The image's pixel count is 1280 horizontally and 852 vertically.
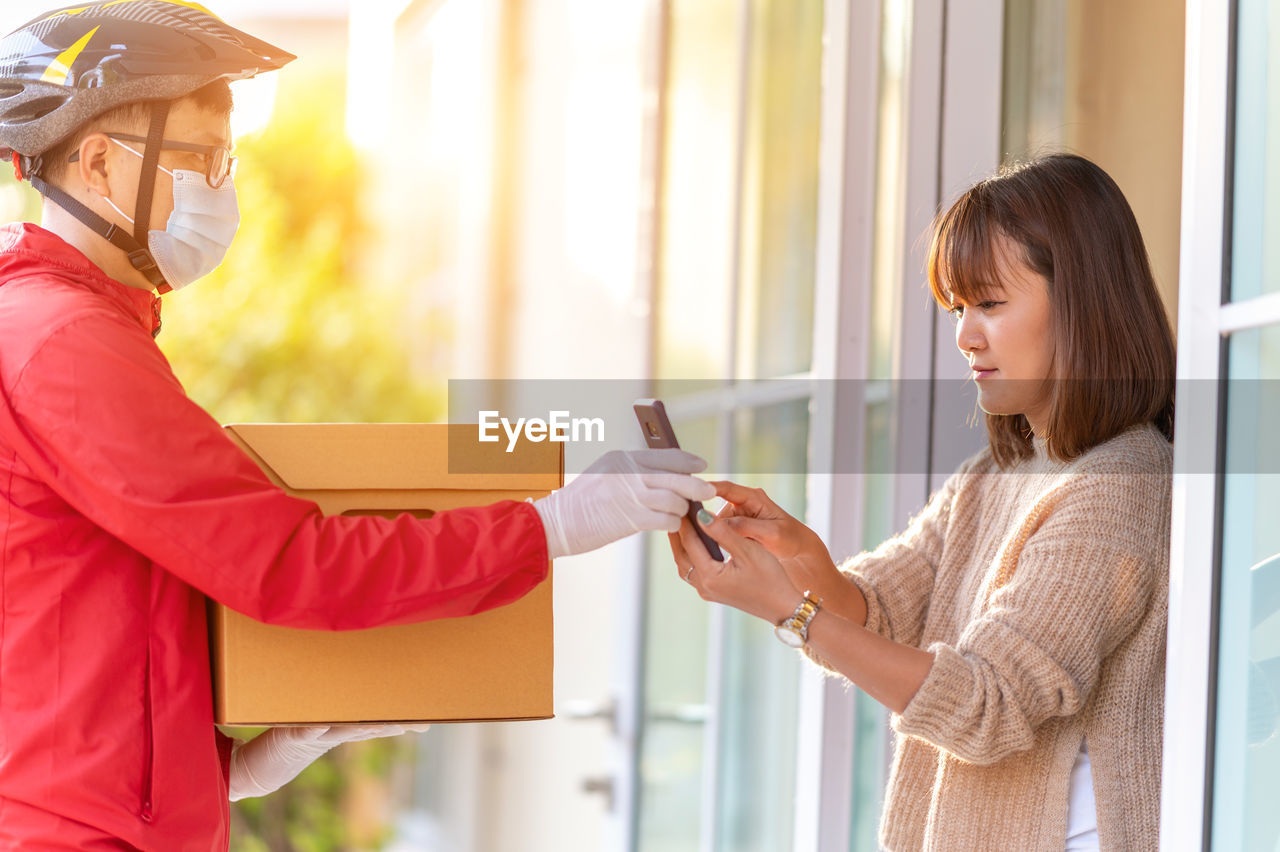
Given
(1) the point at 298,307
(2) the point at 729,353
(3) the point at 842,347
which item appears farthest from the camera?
(1) the point at 298,307

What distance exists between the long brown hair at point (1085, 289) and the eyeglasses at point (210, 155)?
2.49 feet

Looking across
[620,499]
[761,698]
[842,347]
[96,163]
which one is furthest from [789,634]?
[761,698]

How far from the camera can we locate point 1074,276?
123cm

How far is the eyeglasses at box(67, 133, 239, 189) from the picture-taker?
1195 millimetres

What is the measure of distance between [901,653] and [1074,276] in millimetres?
417

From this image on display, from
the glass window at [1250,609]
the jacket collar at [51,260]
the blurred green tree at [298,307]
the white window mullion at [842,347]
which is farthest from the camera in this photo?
the blurred green tree at [298,307]

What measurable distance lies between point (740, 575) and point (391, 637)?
34cm

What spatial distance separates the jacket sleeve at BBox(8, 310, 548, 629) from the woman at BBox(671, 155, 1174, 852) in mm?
296

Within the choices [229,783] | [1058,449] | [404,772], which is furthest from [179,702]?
[404,772]

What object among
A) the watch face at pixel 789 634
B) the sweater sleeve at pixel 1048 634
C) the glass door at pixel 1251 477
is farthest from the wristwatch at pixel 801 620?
the glass door at pixel 1251 477

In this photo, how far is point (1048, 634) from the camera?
3.61ft

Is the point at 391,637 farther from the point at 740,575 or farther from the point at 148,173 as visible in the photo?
the point at 148,173

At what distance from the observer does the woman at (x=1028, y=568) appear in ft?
3.64

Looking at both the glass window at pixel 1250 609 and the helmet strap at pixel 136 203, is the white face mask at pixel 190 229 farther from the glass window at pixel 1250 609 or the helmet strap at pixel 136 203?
the glass window at pixel 1250 609
